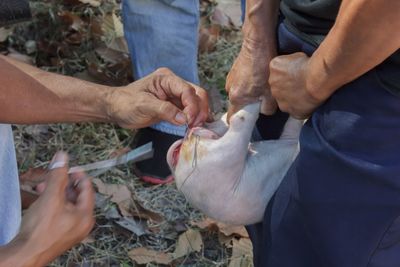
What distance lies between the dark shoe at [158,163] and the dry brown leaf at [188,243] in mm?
256

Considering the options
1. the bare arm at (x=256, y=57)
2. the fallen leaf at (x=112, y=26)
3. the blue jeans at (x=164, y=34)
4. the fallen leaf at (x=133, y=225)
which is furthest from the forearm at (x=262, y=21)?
the fallen leaf at (x=112, y=26)

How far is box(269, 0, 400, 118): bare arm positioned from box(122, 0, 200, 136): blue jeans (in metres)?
0.91

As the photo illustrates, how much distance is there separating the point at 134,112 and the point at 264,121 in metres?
0.28

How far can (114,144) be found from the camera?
2449mm

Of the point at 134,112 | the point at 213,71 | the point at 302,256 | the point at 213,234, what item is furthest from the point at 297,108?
the point at 213,71

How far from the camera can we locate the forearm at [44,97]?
1.53 meters

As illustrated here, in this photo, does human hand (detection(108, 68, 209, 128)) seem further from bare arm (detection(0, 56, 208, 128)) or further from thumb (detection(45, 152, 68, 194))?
thumb (detection(45, 152, 68, 194))

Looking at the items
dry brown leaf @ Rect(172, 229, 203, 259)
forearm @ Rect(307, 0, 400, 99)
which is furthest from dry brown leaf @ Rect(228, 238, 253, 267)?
forearm @ Rect(307, 0, 400, 99)

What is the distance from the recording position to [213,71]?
9.16 feet

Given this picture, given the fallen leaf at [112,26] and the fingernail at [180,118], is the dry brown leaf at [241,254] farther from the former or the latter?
the fallen leaf at [112,26]

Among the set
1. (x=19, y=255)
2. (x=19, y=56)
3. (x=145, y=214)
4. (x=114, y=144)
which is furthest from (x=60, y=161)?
(x=19, y=56)

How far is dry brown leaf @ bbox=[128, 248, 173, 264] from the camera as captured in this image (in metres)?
2.02

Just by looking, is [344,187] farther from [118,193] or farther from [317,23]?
[118,193]

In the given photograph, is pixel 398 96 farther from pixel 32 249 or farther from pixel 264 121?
pixel 32 249
